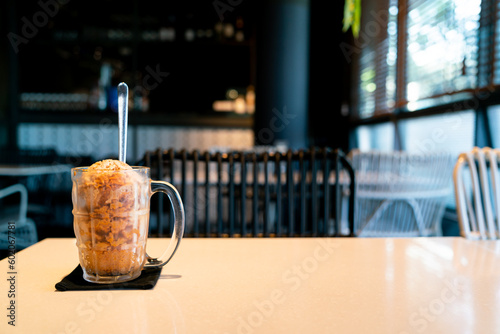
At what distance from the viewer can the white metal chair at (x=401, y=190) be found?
87.3 inches

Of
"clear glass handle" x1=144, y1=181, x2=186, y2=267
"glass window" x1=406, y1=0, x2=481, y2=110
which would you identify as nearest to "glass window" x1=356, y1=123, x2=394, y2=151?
"glass window" x1=406, y1=0, x2=481, y2=110

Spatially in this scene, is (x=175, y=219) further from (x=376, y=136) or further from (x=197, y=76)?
(x=197, y=76)

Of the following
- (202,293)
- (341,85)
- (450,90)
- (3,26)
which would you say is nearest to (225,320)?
(202,293)

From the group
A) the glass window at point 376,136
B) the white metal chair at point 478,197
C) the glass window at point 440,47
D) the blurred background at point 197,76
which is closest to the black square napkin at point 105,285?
the white metal chair at point 478,197

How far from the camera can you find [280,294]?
0.54m

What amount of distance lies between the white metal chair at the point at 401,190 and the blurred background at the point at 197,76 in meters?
1.24

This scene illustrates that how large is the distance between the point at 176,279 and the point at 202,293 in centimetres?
7

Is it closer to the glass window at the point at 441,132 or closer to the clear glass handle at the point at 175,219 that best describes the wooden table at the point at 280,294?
the clear glass handle at the point at 175,219

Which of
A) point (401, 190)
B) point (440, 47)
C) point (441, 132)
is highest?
point (440, 47)

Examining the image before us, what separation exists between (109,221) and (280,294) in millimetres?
250

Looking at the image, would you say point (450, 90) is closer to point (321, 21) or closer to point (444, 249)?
point (444, 249)

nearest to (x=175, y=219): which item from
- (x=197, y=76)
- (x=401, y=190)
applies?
(x=401, y=190)

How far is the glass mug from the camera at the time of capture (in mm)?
547

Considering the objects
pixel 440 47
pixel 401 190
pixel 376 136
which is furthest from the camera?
pixel 376 136
